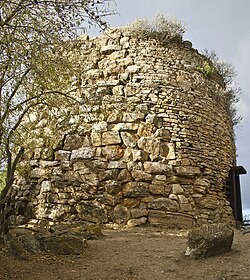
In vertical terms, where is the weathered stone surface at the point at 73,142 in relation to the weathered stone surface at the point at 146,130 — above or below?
below

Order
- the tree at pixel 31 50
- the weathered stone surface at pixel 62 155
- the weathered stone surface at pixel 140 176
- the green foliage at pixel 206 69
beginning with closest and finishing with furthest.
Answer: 1. the tree at pixel 31 50
2. the weathered stone surface at pixel 140 176
3. the weathered stone surface at pixel 62 155
4. the green foliage at pixel 206 69

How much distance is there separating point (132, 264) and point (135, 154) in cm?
385

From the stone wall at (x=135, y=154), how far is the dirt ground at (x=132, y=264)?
82.6 inches

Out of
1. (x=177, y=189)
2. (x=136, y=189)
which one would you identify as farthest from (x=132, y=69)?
(x=177, y=189)

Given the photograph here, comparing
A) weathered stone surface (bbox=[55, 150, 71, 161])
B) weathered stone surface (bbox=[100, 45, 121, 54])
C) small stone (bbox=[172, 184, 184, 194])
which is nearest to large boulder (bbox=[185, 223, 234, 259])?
small stone (bbox=[172, 184, 184, 194])

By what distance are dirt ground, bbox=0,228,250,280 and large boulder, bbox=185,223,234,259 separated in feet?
0.30

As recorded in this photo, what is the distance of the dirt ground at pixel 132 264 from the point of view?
17.4ft

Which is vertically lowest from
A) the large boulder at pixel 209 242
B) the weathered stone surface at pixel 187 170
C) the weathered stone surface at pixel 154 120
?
the large boulder at pixel 209 242

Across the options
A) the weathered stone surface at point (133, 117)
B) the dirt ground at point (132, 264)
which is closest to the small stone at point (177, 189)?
the weathered stone surface at point (133, 117)

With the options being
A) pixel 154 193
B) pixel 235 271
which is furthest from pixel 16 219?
pixel 235 271

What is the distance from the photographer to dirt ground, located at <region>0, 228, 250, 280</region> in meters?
5.32

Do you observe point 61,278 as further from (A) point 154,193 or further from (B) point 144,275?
(A) point 154,193

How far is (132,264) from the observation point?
596 centimetres

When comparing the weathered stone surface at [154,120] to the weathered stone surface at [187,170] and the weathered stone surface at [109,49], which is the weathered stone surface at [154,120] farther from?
the weathered stone surface at [109,49]
